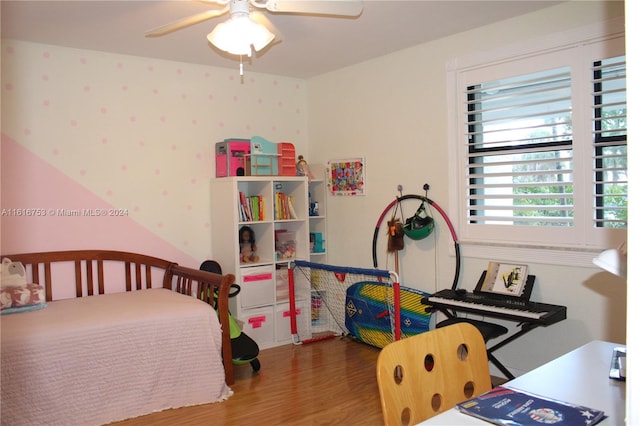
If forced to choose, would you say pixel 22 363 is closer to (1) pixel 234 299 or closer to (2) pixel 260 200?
(1) pixel 234 299

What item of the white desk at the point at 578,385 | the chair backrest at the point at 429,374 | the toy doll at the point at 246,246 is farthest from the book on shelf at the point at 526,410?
the toy doll at the point at 246,246

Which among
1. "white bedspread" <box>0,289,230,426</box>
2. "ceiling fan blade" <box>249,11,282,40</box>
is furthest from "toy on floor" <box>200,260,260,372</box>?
"ceiling fan blade" <box>249,11,282,40</box>

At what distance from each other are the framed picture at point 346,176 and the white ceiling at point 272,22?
91 centimetres

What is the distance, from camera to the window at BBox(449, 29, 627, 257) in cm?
296

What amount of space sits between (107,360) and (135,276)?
→ 116 cm

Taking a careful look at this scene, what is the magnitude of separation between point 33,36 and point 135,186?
49.7 inches

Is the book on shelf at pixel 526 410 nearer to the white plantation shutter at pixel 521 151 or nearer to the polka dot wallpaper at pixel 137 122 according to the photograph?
the white plantation shutter at pixel 521 151

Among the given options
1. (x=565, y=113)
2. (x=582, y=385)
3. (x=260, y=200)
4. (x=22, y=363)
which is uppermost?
(x=565, y=113)

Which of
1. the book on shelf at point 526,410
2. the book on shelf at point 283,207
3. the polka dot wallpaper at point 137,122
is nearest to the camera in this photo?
the book on shelf at point 526,410

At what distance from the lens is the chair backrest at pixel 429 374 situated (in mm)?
1414

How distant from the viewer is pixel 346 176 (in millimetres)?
4660

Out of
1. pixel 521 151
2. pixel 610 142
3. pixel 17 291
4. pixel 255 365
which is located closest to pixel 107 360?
pixel 17 291

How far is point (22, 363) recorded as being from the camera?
9.03 ft

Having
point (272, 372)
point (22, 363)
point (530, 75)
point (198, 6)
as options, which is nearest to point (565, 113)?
point (530, 75)
